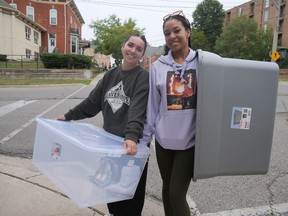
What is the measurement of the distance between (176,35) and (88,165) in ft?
3.41

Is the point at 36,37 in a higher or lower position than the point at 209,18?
lower

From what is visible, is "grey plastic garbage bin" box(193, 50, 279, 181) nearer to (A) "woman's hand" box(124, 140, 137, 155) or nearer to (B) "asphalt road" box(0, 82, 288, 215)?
(A) "woman's hand" box(124, 140, 137, 155)

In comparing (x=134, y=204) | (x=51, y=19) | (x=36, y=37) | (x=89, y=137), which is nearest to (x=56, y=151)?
(x=89, y=137)

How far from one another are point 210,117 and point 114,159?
663mm

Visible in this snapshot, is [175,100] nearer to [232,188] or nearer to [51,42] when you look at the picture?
[232,188]

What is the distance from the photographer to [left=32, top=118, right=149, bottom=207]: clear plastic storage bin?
2025mm

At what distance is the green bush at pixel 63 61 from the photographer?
22.9 m

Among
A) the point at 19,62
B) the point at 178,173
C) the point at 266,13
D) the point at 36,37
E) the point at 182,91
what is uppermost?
the point at 266,13

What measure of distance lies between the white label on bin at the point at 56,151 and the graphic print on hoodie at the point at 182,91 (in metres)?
0.81

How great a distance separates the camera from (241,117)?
2.01m

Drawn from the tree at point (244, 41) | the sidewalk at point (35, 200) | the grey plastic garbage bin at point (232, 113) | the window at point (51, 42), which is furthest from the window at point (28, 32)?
the grey plastic garbage bin at point (232, 113)

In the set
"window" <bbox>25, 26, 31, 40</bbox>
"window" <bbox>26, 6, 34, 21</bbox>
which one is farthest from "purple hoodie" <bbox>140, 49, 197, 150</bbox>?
"window" <bbox>26, 6, 34, 21</bbox>

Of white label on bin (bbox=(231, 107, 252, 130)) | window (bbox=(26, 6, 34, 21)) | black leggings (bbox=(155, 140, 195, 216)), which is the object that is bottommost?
black leggings (bbox=(155, 140, 195, 216))

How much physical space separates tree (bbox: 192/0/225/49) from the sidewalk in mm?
62859
